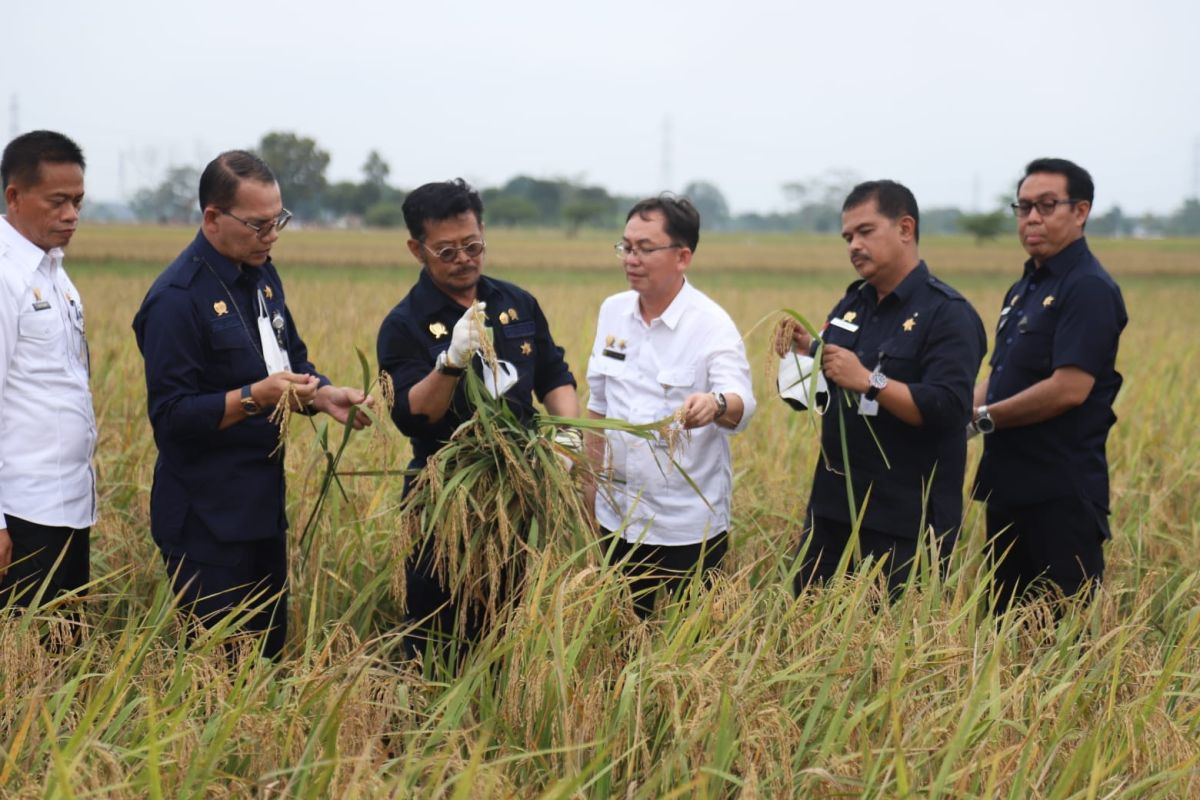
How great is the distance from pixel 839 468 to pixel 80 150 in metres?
2.47

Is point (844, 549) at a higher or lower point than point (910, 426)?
lower

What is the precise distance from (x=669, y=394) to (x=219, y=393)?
135cm

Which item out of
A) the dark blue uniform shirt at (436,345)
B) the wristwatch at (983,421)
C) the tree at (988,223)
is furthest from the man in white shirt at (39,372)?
the tree at (988,223)

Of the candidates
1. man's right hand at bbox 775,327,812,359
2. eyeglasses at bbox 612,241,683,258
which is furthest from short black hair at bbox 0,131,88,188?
man's right hand at bbox 775,327,812,359

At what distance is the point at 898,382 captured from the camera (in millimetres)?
3156

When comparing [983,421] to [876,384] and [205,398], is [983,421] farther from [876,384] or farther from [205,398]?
[205,398]

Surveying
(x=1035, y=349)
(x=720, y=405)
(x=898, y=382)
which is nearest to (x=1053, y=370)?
(x=1035, y=349)

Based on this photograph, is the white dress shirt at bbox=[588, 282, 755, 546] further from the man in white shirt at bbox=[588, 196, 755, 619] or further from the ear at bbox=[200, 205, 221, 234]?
the ear at bbox=[200, 205, 221, 234]

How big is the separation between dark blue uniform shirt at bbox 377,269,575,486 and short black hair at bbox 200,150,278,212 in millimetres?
529

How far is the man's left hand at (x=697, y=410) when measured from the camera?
9.85 feet

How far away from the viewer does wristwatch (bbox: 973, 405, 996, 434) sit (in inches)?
141

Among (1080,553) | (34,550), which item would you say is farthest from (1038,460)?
(34,550)

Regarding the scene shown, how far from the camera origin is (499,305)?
10.5 ft

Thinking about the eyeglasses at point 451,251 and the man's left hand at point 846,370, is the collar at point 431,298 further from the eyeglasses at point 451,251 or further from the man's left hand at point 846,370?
the man's left hand at point 846,370
